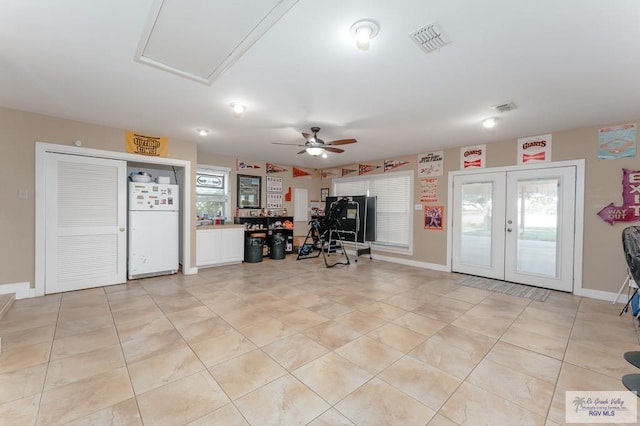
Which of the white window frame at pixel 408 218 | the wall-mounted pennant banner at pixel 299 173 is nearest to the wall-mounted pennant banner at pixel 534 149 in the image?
the white window frame at pixel 408 218

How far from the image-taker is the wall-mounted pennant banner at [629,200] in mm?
3660

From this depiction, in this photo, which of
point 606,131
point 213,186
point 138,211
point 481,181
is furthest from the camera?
point 213,186

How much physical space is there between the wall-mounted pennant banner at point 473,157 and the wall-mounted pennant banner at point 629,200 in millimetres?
1846

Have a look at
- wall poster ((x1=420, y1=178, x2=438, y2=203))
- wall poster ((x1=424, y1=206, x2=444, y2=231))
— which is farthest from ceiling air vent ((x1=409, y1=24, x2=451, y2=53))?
wall poster ((x1=424, y1=206, x2=444, y2=231))

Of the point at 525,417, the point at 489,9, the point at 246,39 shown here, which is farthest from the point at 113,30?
the point at 525,417

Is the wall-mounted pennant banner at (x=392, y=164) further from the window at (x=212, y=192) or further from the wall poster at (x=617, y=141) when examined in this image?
the window at (x=212, y=192)

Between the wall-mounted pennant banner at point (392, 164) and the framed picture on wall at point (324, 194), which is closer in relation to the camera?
the wall-mounted pennant banner at point (392, 164)

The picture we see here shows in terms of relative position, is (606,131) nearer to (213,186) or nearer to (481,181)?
(481,181)

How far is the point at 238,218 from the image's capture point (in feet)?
21.4

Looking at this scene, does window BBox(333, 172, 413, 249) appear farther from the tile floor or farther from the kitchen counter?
the kitchen counter

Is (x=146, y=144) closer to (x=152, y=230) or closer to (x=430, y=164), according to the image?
(x=152, y=230)

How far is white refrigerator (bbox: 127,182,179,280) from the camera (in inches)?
182

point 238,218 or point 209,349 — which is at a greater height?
point 238,218

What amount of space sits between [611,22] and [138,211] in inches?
238
